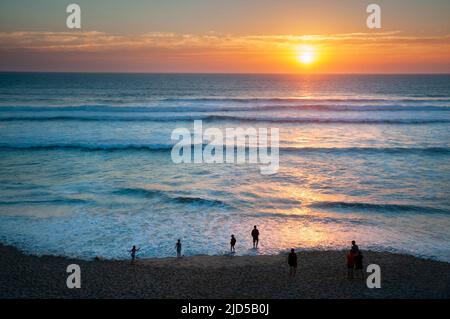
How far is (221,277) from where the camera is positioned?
37.8 ft

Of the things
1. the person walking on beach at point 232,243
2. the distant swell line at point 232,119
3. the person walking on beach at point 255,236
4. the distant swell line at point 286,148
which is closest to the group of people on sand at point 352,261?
the person walking on beach at point 255,236

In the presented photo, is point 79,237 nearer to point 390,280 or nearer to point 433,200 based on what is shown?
point 390,280

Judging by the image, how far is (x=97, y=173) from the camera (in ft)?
76.8

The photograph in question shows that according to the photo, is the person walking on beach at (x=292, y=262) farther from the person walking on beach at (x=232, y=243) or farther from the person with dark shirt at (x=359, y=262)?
the person walking on beach at (x=232, y=243)

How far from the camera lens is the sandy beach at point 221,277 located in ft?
34.3

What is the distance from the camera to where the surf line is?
26.4 m

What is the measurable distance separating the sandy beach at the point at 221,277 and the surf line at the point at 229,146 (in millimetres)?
11326

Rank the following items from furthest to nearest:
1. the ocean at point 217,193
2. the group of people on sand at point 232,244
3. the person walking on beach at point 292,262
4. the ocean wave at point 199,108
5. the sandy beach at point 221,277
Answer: the ocean wave at point 199,108 → the ocean at point 217,193 → the group of people on sand at point 232,244 → the person walking on beach at point 292,262 → the sandy beach at point 221,277

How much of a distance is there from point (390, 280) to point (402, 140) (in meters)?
23.6

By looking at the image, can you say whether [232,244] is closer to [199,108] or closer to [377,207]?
[377,207]

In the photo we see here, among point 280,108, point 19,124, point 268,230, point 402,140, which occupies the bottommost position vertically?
point 268,230

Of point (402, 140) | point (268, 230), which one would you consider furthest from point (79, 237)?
point (402, 140)

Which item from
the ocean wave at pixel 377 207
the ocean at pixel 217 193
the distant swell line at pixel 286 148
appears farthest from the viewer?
the distant swell line at pixel 286 148
